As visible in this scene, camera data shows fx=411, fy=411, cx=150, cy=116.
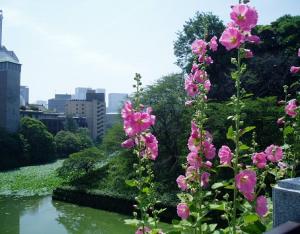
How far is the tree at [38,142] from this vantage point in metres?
36.3

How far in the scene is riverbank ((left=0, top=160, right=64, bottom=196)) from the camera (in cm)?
2108

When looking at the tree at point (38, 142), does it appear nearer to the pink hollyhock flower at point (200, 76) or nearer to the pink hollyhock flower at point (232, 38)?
the pink hollyhock flower at point (200, 76)

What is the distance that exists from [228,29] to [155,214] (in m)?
0.90

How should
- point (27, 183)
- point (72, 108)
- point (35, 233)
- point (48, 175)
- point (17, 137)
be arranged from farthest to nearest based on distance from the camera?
point (72, 108) < point (17, 137) < point (48, 175) < point (27, 183) < point (35, 233)

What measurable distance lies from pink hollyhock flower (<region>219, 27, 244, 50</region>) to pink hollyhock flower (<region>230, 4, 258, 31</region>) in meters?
0.03

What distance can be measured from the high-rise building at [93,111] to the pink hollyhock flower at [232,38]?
6074 centimetres

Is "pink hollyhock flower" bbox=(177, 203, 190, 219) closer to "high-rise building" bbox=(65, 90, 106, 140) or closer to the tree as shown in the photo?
the tree

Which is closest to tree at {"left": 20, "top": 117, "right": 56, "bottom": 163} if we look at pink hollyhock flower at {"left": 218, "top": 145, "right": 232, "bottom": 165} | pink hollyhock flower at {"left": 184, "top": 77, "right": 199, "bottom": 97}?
pink hollyhock flower at {"left": 184, "top": 77, "right": 199, "bottom": 97}

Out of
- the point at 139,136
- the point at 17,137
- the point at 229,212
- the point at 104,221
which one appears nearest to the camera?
the point at 229,212

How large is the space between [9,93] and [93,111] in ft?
81.9

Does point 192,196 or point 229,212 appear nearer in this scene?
point 229,212

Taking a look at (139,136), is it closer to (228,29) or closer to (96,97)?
(228,29)

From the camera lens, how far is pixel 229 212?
65.2 inches

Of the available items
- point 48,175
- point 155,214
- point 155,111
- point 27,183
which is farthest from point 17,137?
point 155,214
